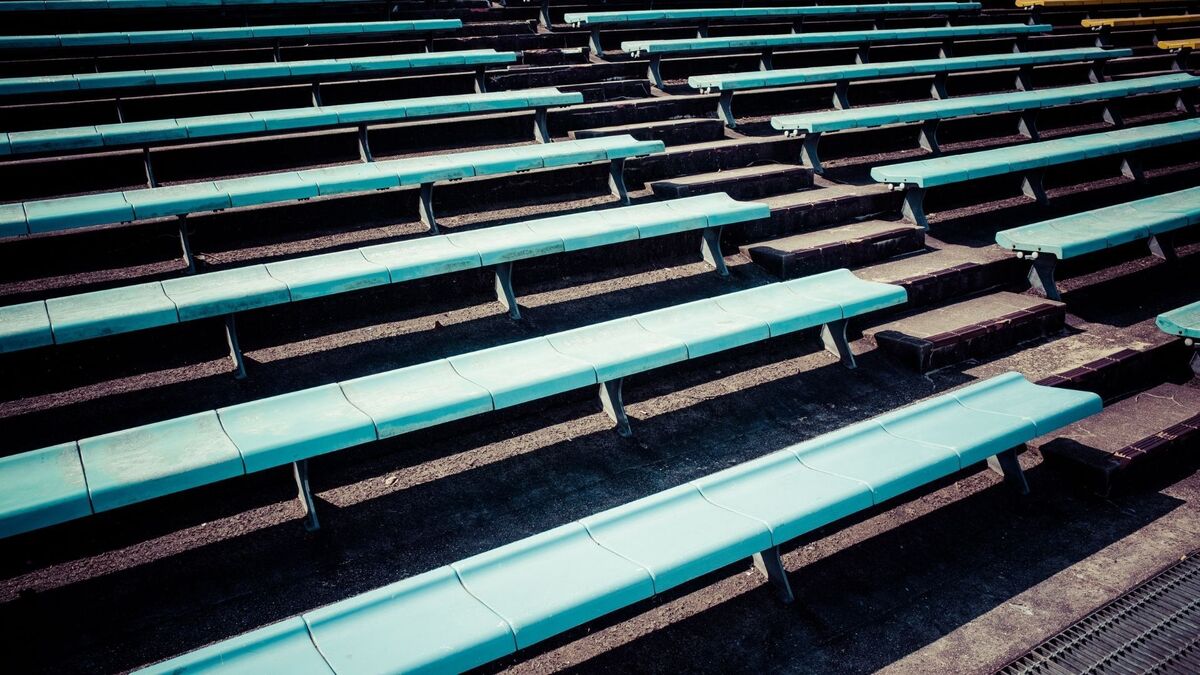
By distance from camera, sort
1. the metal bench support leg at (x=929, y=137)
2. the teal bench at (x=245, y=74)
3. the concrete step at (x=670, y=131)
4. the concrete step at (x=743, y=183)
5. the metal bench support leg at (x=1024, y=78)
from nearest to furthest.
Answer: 1. the teal bench at (x=245, y=74)
2. the concrete step at (x=743, y=183)
3. the concrete step at (x=670, y=131)
4. the metal bench support leg at (x=929, y=137)
5. the metal bench support leg at (x=1024, y=78)

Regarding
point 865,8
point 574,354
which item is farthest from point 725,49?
point 574,354

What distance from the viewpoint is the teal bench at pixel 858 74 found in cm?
658

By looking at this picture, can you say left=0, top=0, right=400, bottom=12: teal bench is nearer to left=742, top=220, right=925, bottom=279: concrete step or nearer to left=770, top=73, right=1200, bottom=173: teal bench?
left=770, top=73, right=1200, bottom=173: teal bench

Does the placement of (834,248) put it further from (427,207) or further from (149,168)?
(149,168)

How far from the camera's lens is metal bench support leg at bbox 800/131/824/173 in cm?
622

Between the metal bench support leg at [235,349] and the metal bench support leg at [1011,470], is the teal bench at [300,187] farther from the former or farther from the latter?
the metal bench support leg at [1011,470]

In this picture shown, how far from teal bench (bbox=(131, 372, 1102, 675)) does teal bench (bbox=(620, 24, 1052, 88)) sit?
15.7 feet

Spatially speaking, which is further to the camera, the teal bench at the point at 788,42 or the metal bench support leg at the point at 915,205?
the teal bench at the point at 788,42

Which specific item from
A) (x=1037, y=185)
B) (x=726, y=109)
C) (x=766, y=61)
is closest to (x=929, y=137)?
(x=1037, y=185)

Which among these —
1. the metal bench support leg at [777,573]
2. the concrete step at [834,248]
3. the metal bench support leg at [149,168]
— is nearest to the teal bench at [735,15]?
the concrete step at [834,248]

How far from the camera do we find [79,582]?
2.72 metres

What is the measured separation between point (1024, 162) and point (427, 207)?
4.16 metres

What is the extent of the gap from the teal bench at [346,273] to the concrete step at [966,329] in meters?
1.09

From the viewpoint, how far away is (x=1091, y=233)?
15.7 ft
